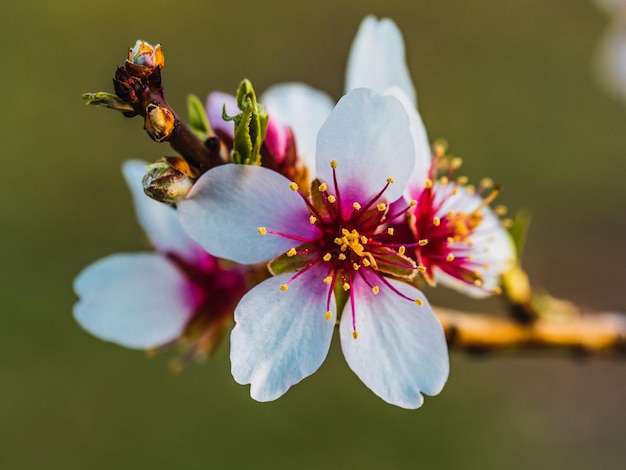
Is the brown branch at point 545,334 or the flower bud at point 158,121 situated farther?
the brown branch at point 545,334

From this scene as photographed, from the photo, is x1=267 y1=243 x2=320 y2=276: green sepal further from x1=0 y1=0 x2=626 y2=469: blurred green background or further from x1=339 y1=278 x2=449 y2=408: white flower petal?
x1=0 y1=0 x2=626 y2=469: blurred green background

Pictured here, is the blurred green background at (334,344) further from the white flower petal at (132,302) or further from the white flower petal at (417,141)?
the white flower petal at (417,141)

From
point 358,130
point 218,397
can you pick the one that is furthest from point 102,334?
point 218,397

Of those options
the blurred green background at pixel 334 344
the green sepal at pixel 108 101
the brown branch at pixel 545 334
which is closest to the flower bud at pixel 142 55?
the green sepal at pixel 108 101

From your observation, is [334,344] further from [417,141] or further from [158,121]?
[158,121]

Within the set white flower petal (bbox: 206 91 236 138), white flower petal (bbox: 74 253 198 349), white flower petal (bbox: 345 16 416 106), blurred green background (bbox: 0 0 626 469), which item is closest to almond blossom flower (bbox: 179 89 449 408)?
white flower petal (bbox: 206 91 236 138)

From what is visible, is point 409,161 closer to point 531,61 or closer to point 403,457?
point 403,457
